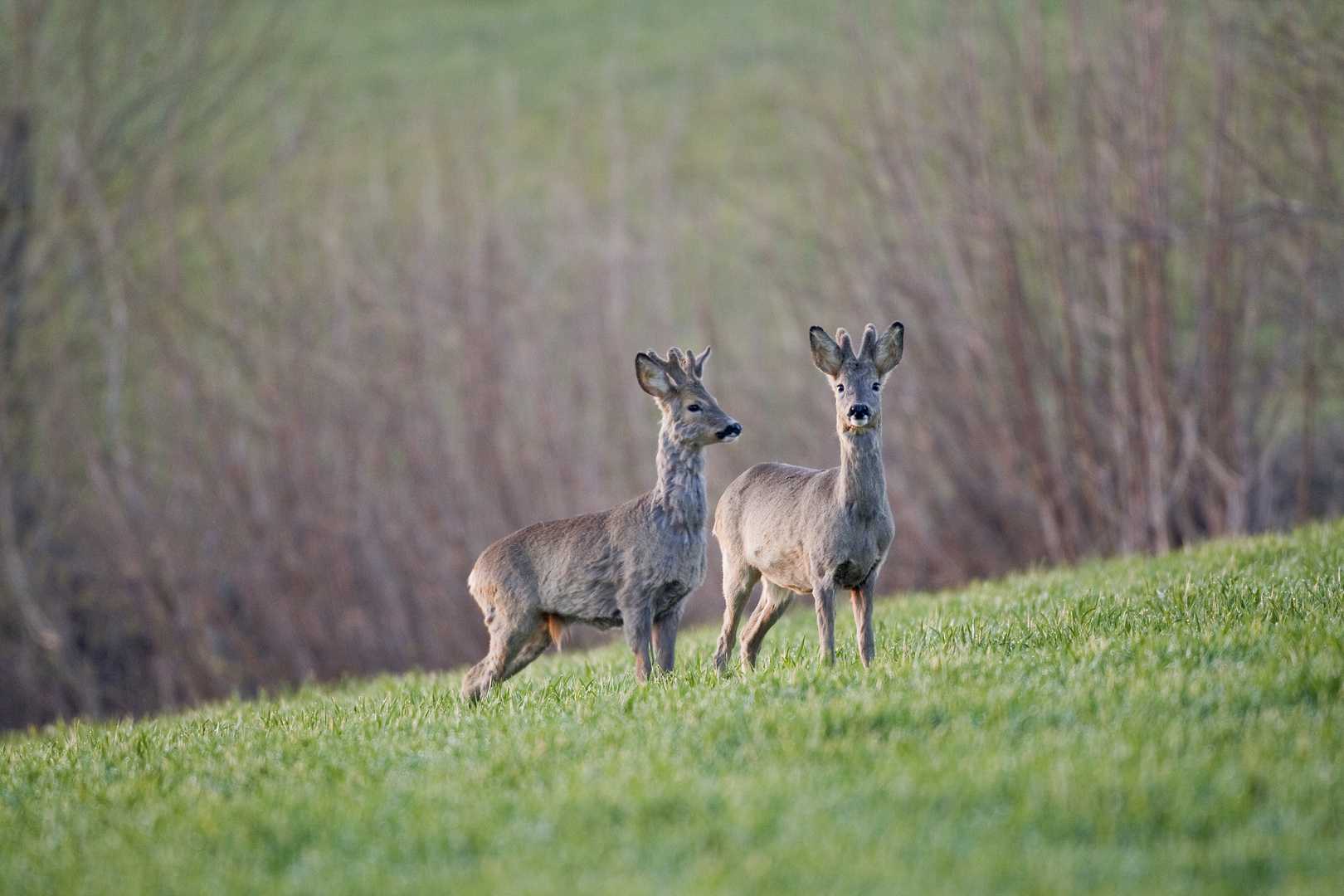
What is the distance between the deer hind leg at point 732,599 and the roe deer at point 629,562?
0.88 feet

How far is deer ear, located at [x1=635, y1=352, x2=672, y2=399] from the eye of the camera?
746cm

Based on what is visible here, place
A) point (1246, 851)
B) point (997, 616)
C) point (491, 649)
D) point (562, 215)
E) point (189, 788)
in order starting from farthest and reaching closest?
point (562, 215) < point (997, 616) < point (491, 649) < point (189, 788) < point (1246, 851)

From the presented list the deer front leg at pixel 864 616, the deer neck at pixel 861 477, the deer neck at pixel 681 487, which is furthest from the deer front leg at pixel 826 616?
the deer neck at pixel 681 487

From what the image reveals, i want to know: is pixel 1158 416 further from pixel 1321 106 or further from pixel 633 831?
pixel 633 831

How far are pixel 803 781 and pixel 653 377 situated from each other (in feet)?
10.3

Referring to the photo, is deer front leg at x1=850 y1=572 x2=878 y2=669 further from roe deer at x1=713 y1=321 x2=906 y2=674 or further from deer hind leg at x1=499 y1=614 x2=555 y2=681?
deer hind leg at x1=499 y1=614 x2=555 y2=681

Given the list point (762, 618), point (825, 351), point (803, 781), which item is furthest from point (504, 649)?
point (803, 781)

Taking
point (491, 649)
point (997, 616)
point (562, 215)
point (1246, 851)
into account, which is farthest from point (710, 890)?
point (562, 215)

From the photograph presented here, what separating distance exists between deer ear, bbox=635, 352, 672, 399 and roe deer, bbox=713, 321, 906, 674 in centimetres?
72

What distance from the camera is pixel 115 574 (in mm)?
15195

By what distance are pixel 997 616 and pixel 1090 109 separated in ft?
23.9

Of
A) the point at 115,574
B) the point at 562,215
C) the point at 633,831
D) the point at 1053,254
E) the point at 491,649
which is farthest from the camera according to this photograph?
the point at 562,215

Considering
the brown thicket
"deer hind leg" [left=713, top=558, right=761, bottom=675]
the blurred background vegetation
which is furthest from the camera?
the blurred background vegetation

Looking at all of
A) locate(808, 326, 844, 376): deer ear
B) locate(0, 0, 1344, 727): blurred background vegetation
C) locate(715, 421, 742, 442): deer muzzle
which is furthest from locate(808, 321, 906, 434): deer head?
locate(0, 0, 1344, 727): blurred background vegetation
